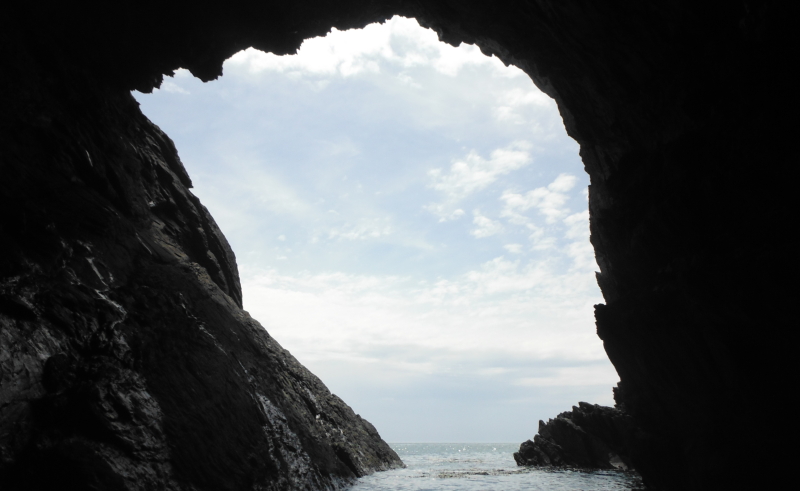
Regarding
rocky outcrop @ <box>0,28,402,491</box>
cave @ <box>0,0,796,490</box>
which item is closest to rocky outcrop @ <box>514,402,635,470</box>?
cave @ <box>0,0,796,490</box>

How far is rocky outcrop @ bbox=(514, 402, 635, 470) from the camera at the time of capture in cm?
4059

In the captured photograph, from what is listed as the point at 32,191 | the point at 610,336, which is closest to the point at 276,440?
the point at 32,191

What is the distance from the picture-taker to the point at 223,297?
25891 mm

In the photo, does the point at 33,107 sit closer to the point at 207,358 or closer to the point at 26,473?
the point at 207,358

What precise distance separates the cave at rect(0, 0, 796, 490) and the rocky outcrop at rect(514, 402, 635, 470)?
72.3ft

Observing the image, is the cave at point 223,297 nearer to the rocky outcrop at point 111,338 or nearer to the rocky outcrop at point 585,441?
the rocky outcrop at point 111,338

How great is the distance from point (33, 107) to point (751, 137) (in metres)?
25.7

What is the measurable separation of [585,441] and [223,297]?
120 feet

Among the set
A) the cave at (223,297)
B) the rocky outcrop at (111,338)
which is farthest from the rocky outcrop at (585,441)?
the rocky outcrop at (111,338)

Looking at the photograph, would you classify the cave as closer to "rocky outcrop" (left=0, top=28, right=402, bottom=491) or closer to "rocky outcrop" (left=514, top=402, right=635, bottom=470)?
"rocky outcrop" (left=0, top=28, right=402, bottom=491)

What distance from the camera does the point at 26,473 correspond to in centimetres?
1034

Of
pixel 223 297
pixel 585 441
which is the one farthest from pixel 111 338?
pixel 585 441

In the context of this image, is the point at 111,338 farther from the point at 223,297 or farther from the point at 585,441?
the point at 585,441

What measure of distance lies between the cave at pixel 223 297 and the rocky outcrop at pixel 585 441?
22.0 m
